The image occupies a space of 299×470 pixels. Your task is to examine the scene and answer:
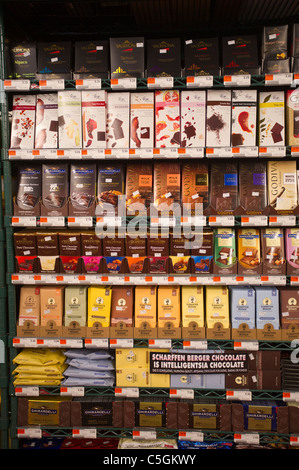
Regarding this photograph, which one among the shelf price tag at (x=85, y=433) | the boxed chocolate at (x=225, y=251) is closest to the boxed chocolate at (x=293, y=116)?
the boxed chocolate at (x=225, y=251)

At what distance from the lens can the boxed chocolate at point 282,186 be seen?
2457 millimetres

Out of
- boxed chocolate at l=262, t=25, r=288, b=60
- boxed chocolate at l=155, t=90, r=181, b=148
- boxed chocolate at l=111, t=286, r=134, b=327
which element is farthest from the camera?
boxed chocolate at l=111, t=286, r=134, b=327

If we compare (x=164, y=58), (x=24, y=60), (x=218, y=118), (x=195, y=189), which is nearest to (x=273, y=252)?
(x=195, y=189)

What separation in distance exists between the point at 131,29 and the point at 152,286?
2.07 meters

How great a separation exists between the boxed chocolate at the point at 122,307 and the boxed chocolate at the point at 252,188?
1048 millimetres

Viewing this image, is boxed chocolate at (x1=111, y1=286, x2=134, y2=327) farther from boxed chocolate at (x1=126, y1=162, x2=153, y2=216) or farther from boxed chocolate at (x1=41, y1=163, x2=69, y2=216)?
boxed chocolate at (x1=41, y1=163, x2=69, y2=216)

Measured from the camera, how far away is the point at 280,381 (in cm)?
251

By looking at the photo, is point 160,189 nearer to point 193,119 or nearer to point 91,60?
point 193,119

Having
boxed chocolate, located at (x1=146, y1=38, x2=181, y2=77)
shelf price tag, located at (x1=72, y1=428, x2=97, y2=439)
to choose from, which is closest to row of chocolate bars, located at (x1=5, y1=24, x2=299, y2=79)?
boxed chocolate, located at (x1=146, y1=38, x2=181, y2=77)

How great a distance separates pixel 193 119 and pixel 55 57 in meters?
1.10

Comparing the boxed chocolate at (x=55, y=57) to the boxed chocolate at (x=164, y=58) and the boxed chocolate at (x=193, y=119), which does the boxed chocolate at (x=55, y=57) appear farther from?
the boxed chocolate at (x=193, y=119)

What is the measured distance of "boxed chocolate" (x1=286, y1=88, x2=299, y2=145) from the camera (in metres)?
2.42

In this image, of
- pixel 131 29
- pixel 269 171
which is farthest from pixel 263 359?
pixel 131 29
